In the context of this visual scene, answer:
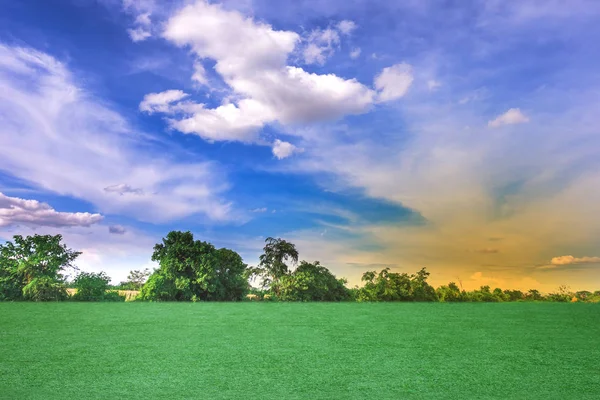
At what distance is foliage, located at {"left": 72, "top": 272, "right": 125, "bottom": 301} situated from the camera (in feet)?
39.3

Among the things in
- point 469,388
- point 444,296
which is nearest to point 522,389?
point 469,388

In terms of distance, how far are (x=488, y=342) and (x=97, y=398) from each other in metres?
4.31

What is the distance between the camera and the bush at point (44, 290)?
11.3 m

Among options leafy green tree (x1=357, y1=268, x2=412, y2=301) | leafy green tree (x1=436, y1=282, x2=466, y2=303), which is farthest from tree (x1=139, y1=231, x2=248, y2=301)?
leafy green tree (x1=436, y1=282, x2=466, y2=303)

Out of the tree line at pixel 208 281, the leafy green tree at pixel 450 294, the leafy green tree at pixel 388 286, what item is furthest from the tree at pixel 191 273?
the leafy green tree at pixel 450 294

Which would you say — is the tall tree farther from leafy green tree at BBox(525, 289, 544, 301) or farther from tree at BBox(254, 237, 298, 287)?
leafy green tree at BBox(525, 289, 544, 301)

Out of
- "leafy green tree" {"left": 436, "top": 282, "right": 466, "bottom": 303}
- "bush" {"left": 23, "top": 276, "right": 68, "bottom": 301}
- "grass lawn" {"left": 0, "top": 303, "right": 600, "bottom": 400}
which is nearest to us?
"grass lawn" {"left": 0, "top": 303, "right": 600, "bottom": 400}

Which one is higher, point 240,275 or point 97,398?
point 240,275

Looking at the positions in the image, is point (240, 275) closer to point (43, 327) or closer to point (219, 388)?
point (43, 327)

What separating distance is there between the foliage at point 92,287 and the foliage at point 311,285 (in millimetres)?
5125

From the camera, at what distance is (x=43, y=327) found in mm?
5914

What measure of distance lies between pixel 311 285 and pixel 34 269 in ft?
26.3

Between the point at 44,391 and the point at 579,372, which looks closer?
the point at 44,391

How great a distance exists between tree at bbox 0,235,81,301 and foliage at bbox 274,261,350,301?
6.38m
